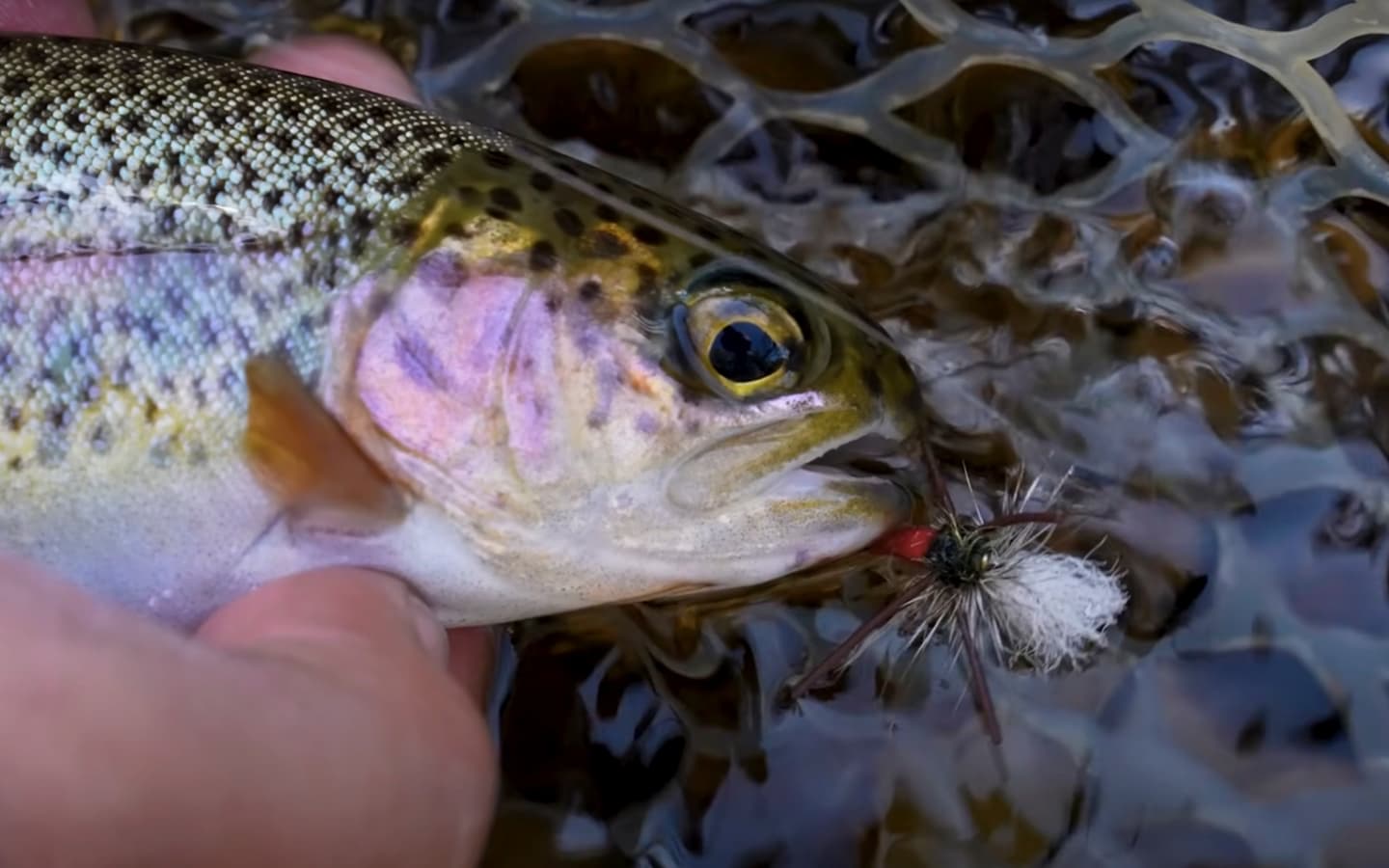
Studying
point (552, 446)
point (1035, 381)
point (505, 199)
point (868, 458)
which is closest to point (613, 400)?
point (552, 446)

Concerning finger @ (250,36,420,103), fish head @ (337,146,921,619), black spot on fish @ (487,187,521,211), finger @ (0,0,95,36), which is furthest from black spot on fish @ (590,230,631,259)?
finger @ (0,0,95,36)

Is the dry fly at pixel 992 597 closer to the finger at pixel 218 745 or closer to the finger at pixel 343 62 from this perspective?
the finger at pixel 218 745

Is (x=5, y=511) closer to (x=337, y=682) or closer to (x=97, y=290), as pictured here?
(x=97, y=290)

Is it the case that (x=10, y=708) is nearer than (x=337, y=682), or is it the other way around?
(x=10, y=708)

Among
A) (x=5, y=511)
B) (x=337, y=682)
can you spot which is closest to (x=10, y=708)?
(x=337, y=682)

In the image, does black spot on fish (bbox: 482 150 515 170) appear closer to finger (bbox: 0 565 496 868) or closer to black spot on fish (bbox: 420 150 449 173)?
black spot on fish (bbox: 420 150 449 173)

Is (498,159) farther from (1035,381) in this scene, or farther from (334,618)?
(1035,381)
